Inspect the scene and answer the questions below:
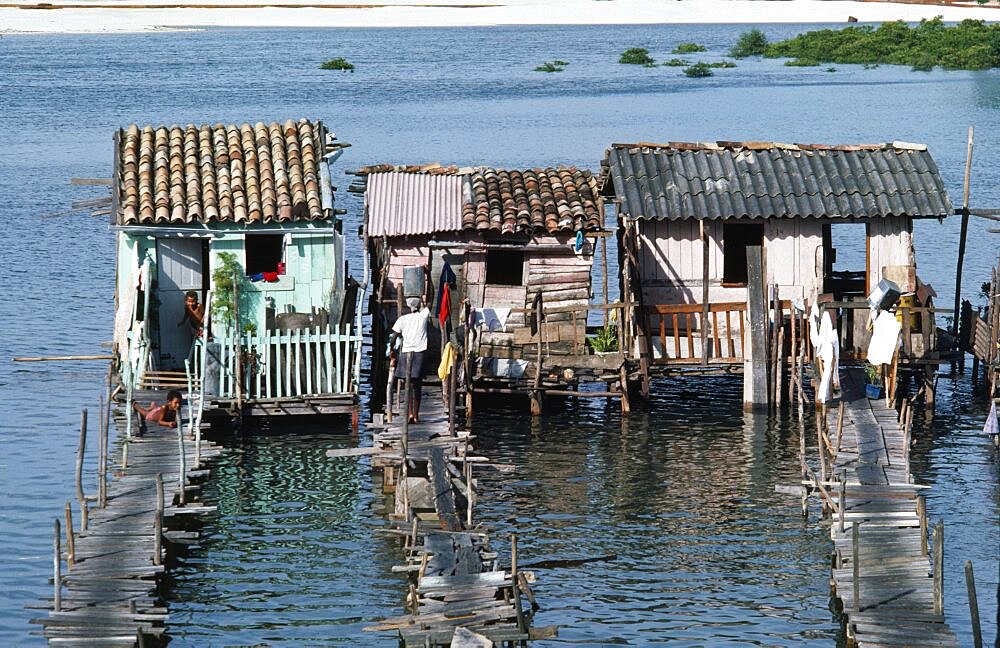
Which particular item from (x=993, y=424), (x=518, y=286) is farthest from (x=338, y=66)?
(x=993, y=424)

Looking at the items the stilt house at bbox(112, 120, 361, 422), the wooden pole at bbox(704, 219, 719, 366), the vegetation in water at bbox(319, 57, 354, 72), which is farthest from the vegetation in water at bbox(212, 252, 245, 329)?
the vegetation in water at bbox(319, 57, 354, 72)

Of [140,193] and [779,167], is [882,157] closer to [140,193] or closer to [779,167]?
[779,167]

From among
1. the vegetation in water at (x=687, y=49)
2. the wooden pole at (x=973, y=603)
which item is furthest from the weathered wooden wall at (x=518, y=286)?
the vegetation in water at (x=687, y=49)

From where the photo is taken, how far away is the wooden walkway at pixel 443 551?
696 inches

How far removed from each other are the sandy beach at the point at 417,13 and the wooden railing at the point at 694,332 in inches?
5264

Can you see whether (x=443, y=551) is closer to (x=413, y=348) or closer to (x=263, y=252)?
(x=413, y=348)

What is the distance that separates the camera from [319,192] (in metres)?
29.1

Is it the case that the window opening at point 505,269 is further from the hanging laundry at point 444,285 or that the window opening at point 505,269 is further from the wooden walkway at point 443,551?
the wooden walkway at point 443,551

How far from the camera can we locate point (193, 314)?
1109 inches

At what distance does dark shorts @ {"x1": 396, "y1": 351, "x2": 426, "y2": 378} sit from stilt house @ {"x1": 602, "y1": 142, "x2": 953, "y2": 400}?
15.4 feet

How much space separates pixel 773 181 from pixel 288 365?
970 centimetres

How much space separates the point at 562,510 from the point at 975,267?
22411 millimetres

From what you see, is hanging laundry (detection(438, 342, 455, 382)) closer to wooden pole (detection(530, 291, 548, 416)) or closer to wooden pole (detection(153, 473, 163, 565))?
wooden pole (detection(530, 291, 548, 416))

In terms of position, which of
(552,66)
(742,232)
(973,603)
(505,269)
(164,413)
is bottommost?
(973,603)
